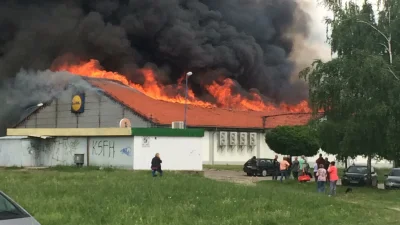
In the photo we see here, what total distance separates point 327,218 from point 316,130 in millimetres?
15407

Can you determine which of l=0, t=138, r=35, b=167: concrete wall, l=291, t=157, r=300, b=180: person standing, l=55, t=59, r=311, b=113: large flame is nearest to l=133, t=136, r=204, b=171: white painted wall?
l=291, t=157, r=300, b=180: person standing

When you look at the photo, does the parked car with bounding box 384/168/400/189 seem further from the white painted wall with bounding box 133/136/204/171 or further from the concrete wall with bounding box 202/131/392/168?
the concrete wall with bounding box 202/131/392/168

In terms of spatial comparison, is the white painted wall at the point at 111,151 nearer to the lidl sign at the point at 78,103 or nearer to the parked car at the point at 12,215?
the lidl sign at the point at 78,103

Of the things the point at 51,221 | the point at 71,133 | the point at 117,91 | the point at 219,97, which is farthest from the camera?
the point at 219,97

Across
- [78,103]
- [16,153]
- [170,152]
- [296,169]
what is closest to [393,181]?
[296,169]

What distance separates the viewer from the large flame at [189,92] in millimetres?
53156

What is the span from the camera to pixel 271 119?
56625mm

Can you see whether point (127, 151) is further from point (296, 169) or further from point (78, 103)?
point (78, 103)

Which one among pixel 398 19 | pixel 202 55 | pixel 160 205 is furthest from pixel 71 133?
pixel 202 55

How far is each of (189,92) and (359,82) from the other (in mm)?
38618

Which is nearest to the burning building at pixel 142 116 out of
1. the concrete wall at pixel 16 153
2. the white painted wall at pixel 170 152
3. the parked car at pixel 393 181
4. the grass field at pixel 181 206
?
the concrete wall at pixel 16 153

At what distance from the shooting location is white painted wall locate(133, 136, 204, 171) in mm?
32406

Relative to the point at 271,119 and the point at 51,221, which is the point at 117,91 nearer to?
the point at 271,119

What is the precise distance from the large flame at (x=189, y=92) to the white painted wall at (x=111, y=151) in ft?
58.4
